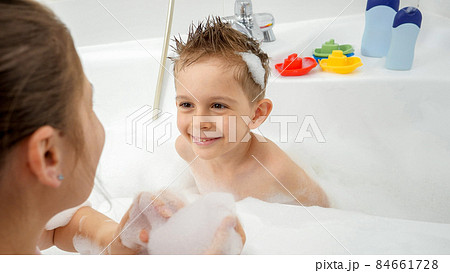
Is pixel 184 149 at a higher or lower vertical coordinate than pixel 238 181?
higher

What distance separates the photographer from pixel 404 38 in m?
1.05

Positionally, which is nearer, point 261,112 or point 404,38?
point 261,112

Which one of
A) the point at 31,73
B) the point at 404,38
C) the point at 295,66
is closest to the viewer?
the point at 31,73

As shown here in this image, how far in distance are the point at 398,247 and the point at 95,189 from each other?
18.7 inches

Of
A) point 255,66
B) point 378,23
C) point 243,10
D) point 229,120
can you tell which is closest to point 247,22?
point 243,10

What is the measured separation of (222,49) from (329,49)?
405 millimetres

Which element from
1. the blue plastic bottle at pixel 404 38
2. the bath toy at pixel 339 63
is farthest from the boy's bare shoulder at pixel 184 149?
the blue plastic bottle at pixel 404 38

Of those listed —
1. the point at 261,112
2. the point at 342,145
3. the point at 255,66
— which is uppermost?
the point at 255,66

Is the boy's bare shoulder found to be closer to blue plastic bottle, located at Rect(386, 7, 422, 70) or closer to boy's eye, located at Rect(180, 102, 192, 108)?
boy's eye, located at Rect(180, 102, 192, 108)

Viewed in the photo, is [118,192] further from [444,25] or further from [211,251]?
[444,25]

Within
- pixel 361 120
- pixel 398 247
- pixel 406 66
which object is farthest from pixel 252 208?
pixel 406 66

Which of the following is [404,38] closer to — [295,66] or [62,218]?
[295,66]

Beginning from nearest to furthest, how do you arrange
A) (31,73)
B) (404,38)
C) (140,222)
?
(31,73), (140,222), (404,38)

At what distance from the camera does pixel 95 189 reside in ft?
1.65
